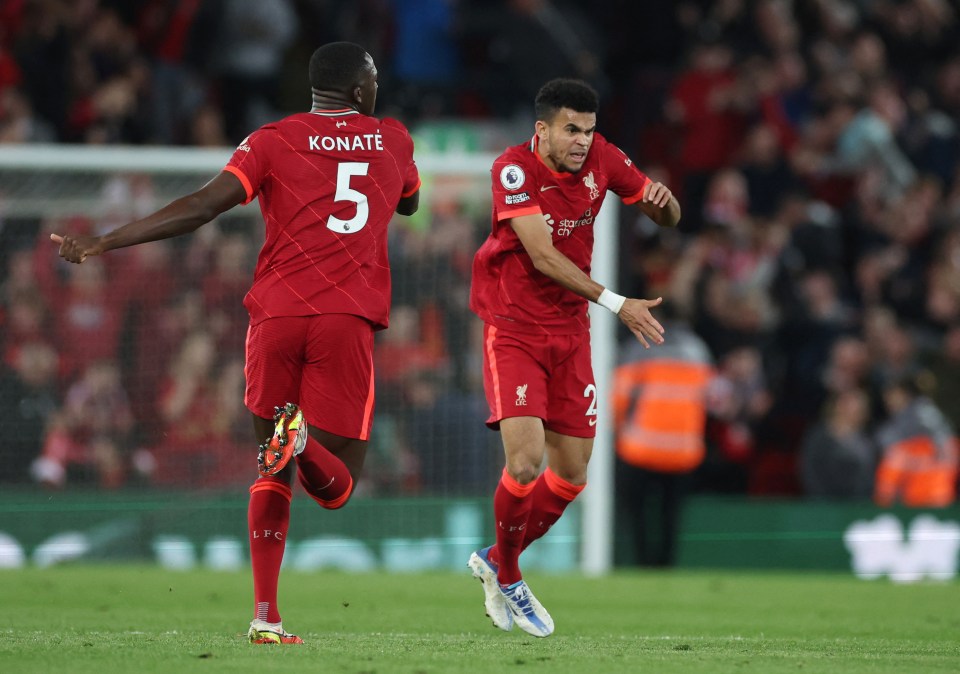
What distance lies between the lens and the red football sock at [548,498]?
744 cm

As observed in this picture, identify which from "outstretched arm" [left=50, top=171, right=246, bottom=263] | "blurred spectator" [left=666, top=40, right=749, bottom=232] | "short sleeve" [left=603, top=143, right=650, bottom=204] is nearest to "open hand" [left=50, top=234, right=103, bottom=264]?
"outstretched arm" [left=50, top=171, right=246, bottom=263]

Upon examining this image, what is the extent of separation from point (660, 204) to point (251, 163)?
197 centimetres

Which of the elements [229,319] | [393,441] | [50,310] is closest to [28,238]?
Result: [50,310]

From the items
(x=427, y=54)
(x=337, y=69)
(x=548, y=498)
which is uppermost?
(x=427, y=54)

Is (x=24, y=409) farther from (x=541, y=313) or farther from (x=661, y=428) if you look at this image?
(x=541, y=313)

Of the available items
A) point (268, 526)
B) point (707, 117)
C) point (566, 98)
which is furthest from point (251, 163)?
point (707, 117)

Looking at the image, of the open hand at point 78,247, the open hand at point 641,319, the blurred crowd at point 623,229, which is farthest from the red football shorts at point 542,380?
the blurred crowd at point 623,229

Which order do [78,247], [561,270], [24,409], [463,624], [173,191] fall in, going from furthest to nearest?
[173,191] < [24,409] < [463,624] < [561,270] < [78,247]

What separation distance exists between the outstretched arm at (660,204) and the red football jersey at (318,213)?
1348 millimetres

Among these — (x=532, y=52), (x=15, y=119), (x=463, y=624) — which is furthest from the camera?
(x=532, y=52)

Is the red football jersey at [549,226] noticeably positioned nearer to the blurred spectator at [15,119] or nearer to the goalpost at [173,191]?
the goalpost at [173,191]

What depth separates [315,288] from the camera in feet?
20.8

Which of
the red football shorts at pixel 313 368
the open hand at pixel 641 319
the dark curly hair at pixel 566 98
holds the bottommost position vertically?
the red football shorts at pixel 313 368

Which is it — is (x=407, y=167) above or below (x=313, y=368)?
above
